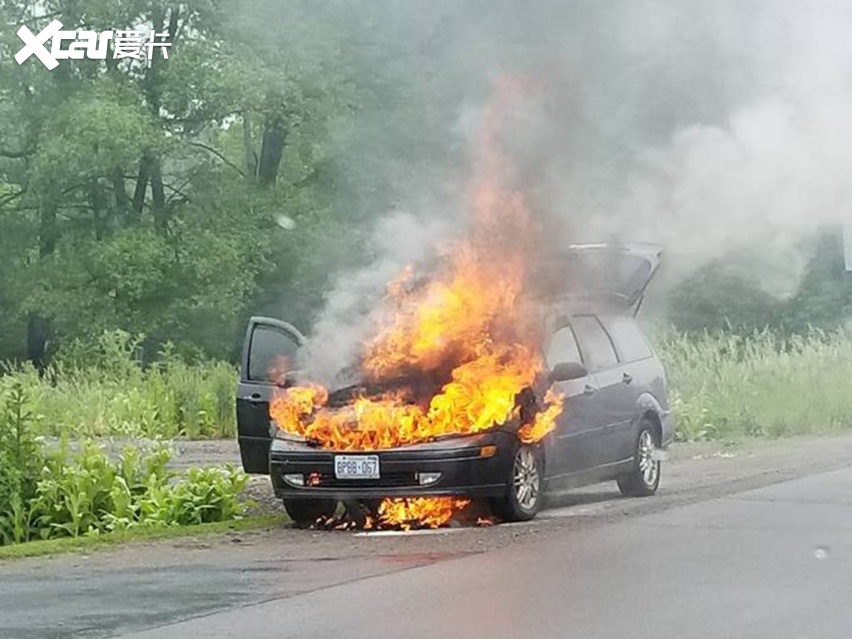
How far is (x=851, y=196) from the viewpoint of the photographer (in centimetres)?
1491

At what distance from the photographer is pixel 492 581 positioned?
8719 mm

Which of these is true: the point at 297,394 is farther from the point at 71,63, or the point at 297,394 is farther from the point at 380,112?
the point at 71,63

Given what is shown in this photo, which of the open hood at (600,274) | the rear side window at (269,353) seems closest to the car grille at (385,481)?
the rear side window at (269,353)

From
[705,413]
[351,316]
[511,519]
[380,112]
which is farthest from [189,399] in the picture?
[511,519]

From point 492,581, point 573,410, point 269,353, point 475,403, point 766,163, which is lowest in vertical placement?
point 492,581

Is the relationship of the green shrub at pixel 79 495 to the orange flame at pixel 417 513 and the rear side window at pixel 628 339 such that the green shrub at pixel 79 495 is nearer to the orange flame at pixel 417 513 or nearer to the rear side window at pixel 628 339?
the orange flame at pixel 417 513

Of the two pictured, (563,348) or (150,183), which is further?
(150,183)

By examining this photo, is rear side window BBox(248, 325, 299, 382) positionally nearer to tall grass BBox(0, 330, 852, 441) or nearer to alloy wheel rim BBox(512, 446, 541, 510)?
alloy wheel rim BBox(512, 446, 541, 510)

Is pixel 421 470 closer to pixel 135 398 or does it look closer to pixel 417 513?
pixel 417 513

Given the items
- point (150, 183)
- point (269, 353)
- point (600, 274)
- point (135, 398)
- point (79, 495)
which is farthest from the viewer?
point (150, 183)

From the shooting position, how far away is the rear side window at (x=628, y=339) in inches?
523

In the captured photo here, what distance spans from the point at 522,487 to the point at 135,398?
35.6 feet

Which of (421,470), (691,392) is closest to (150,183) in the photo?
(691,392)

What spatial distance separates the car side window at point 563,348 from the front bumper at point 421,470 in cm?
Result: 103
